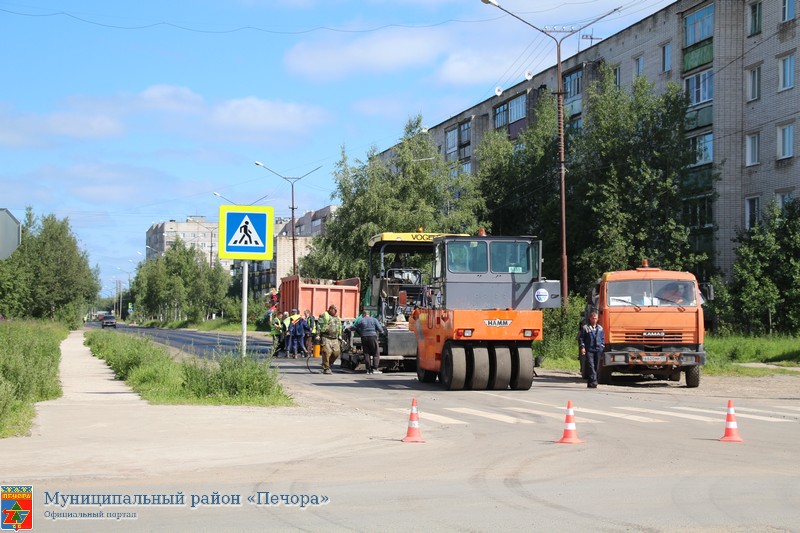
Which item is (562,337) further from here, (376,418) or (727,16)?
(727,16)

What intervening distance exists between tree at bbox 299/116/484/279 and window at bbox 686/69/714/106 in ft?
40.8

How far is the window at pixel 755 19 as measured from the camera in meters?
44.6

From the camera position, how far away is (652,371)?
24109mm

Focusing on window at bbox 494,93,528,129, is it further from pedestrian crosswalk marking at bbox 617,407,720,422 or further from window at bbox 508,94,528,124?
pedestrian crosswalk marking at bbox 617,407,720,422

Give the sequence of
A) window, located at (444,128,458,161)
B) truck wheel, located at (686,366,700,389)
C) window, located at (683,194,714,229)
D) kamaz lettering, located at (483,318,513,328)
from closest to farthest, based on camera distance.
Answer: kamaz lettering, located at (483,318,513,328) → truck wheel, located at (686,366,700,389) → window, located at (683,194,714,229) → window, located at (444,128,458,161)

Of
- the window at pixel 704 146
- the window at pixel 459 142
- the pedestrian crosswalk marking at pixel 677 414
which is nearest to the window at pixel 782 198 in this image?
the window at pixel 704 146

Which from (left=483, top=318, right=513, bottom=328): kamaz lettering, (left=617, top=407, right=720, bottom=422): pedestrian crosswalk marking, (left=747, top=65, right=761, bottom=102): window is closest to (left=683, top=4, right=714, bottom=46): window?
(left=747, top=65, right=761, bottom=102): window

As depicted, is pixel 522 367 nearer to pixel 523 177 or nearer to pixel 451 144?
pixel 523 177

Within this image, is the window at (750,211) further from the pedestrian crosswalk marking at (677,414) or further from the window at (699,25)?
the pedestrian crosswalk marking at (677,414)

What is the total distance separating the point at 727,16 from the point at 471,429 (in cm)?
3718

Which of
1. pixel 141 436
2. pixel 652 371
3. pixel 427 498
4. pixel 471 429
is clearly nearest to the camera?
pixel 427 498

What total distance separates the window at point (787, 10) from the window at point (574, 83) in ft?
49.6

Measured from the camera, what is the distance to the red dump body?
36.8 meters

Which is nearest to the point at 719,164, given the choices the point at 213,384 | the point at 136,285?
the point at 213,384
